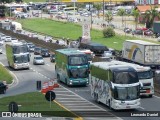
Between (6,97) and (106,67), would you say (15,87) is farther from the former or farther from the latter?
(106,67)

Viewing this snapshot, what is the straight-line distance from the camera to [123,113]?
4522 centimetres

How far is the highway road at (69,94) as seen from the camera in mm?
47031

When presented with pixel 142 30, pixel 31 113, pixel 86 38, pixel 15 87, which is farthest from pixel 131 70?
pixel 142 30

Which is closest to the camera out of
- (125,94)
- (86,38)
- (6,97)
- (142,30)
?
(125,94)

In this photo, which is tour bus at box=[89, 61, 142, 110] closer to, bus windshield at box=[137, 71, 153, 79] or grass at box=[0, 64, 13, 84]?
bus windshield at box=[137, 71, 153, 79]

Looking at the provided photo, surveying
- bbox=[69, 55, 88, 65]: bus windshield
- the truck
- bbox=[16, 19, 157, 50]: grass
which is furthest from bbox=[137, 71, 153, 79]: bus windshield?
bbox=[16, 19, 157, 50]: grass

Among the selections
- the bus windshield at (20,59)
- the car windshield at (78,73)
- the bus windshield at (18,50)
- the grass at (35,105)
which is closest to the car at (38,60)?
the bus windshield at (18,50)

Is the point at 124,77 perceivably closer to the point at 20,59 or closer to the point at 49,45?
the point at 20,59

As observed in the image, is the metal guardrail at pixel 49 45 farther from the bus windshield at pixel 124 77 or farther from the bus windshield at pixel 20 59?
the bus windshield at pixel 124 77

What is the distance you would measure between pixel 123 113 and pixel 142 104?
17.1ft

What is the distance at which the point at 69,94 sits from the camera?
57.3 meters

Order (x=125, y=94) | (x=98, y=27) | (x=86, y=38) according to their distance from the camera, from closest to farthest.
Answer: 1. (x=125, y=94)
2. (x=86, y=38)
3. (x=98, y=27)

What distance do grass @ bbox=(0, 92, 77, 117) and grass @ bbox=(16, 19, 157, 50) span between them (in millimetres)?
60255

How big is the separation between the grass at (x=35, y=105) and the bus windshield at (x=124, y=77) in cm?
450
